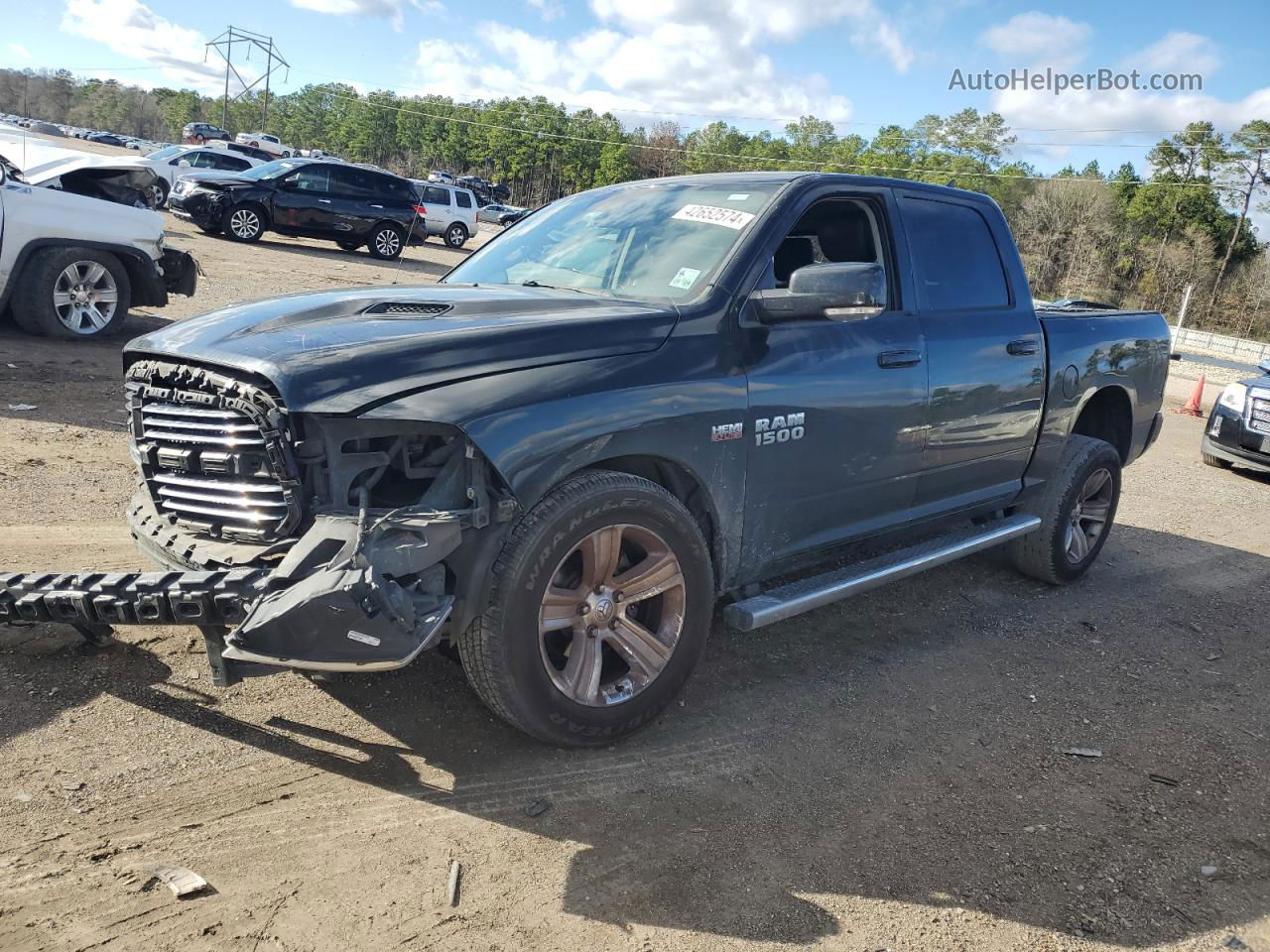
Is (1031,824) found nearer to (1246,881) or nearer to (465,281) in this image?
(1246,881)

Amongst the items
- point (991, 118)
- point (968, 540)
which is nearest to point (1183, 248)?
point (991, 118)

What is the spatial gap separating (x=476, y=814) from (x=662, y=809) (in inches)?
23.7

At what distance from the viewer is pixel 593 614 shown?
326cm

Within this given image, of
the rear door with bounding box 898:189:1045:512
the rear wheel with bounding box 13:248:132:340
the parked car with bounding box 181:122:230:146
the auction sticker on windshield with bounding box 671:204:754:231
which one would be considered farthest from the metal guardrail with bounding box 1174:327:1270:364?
the parked car with bounding box 181:122:230:146

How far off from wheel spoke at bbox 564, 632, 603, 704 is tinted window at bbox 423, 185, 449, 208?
2678 centimetres

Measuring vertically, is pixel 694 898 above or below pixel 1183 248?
below

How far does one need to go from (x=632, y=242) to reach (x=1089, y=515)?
363cm

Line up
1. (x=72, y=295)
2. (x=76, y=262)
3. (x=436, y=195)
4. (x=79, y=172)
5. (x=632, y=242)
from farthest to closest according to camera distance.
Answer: (x=436, y=195) < (x=79, y=172) < (x=72, y=295) < (x=76, y=262) < (x=632, y=242)

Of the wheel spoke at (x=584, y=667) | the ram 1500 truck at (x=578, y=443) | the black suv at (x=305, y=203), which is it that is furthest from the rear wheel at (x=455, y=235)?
the wheel spoke at (x=584, y=667)

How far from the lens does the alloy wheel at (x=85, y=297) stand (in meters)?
9.00

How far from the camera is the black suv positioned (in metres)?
19.9

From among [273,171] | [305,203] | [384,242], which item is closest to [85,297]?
[305,203]

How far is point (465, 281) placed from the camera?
172 inches

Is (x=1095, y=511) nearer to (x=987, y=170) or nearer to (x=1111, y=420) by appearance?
(x=1111, y=420)
